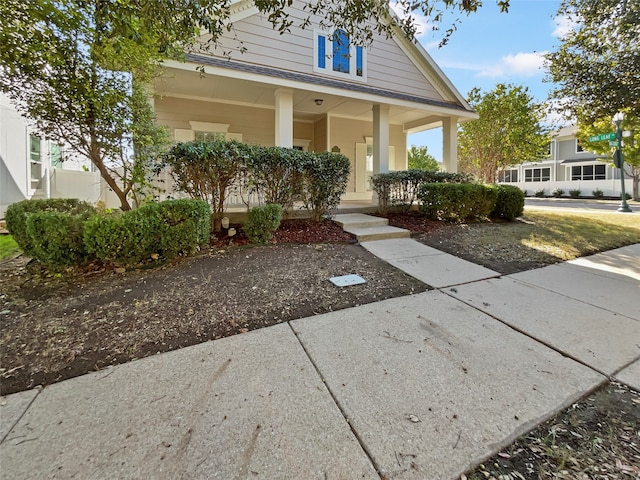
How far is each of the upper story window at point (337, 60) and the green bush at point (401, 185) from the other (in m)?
3.34

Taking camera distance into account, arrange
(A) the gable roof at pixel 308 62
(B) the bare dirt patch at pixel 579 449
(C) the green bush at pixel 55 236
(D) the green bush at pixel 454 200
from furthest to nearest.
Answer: (A) the gable roof at pixel 308 62, (D) the green bush at pixel 454 200, (C) the green bush at pixel 55 236, (B) the bare dirt patch at pixel 579 449

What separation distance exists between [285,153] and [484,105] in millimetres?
14409

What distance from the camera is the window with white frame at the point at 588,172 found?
1006 inches

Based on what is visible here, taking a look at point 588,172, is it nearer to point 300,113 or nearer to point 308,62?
point 300,113

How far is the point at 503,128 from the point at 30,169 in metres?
19.3

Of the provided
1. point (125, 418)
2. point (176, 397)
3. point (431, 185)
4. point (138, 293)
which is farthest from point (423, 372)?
point (431, 185)

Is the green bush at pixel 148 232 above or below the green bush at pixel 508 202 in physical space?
below

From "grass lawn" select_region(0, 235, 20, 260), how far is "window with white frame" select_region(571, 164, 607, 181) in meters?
35.3

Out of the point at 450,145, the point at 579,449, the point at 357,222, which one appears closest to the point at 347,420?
the point at 579,449

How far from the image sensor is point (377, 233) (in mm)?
6098

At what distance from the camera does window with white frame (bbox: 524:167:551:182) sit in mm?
29406

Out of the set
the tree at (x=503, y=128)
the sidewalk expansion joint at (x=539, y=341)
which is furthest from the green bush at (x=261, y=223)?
the tree at (x=503, y=128)

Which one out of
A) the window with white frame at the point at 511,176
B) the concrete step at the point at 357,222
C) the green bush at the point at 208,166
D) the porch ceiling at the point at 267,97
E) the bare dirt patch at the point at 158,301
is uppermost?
the window with white frame at the point at 511,176

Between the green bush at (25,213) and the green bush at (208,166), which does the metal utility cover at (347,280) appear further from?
the green bush at (25,213)
